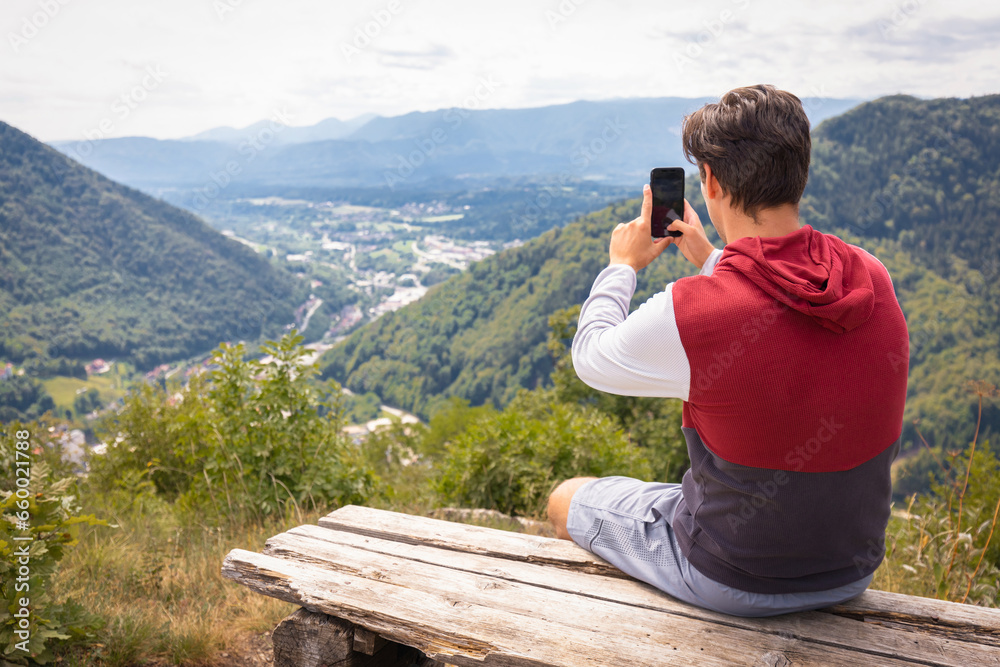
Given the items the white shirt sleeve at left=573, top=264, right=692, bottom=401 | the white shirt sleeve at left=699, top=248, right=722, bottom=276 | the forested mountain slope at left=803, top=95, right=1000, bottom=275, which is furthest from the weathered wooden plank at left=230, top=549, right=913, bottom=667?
the forested mountain slope at left=803, top=95, right=1000, bottom=275

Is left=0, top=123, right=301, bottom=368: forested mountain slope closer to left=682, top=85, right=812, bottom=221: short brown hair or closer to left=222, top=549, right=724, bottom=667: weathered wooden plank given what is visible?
left=222, top=549, right=724, bottom=667: weathered wooden plank

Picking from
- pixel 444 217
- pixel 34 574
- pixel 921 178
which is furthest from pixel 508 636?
pixel 444 217

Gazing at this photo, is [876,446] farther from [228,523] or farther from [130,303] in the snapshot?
[130,303]

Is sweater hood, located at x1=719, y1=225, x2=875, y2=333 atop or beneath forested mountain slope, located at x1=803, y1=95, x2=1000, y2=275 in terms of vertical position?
beneath

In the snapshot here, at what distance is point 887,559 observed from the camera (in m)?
2.91

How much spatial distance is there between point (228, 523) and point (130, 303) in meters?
86.2

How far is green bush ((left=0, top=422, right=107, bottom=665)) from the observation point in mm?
1759

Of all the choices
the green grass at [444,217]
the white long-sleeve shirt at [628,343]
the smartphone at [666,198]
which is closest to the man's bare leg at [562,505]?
the white long-sleeve shirt at [628,343]

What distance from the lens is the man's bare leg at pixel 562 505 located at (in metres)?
2.05

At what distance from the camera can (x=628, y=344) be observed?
1358mm

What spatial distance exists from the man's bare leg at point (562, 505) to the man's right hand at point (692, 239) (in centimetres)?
90

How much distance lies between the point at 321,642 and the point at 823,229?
8366 centimetres

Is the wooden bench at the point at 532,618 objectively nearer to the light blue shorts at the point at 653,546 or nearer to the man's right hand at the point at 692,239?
the light blue shorts at the point at 653,546

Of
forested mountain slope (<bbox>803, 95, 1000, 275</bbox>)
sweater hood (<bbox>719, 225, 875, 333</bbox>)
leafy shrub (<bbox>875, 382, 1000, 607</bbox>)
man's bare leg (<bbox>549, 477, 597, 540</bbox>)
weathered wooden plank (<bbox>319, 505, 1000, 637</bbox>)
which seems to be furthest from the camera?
forested mountain slope (<bbox>803, 95, 1000, 275</bbox>)
